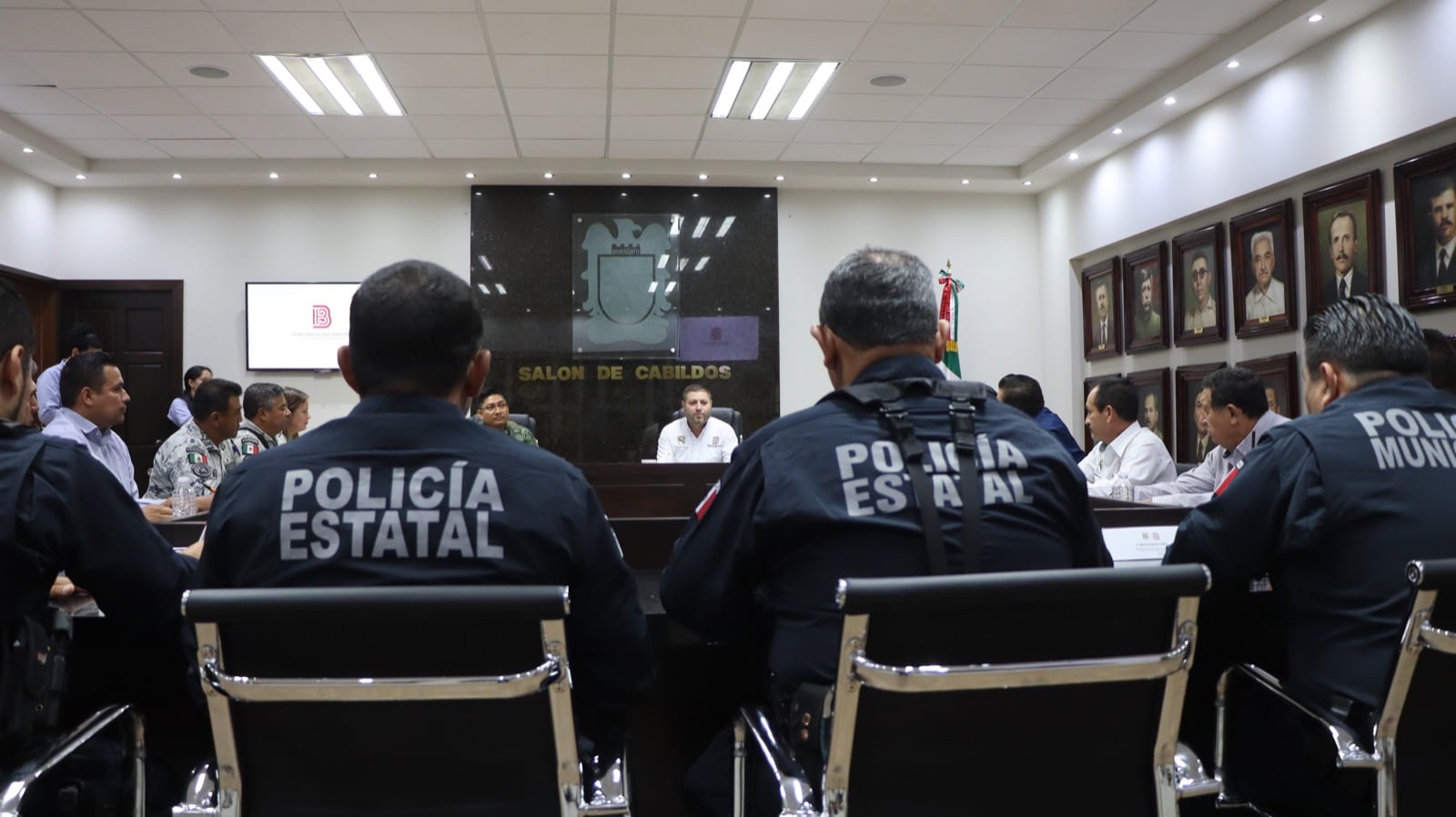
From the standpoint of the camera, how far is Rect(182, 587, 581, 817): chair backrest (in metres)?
1.01

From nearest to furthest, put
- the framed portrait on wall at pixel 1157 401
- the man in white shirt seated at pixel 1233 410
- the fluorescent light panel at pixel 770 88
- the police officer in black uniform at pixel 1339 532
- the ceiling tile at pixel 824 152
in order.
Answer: the police officer in black uniform at pixel 1339 532 < the man in white shirt seated at pixel 1233 410 < the fluorescent light panel at pixel 770 88 < the framed portrait on wall at pixel 1157 401 < the ceiling tile at pixel 824 152

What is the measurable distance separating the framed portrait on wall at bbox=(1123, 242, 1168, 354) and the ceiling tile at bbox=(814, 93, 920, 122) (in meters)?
2.10

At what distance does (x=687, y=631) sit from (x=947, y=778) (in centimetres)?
60

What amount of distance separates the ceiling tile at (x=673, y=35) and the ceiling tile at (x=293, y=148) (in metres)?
3.04

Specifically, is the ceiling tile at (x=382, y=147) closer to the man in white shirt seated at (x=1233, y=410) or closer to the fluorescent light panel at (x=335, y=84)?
the fluorescent light panel at (x=335, y=84)

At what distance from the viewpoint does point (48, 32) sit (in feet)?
18.4

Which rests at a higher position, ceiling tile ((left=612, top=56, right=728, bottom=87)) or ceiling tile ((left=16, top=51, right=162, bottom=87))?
ceiling tile ((left=16, top=51, right=162, bottom=87))

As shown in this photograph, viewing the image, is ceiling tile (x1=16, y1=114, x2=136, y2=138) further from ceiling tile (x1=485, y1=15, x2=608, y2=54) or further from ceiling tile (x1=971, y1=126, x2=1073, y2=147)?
ceiling tile (x1=971, y1=126, x2=1073, y2=147)

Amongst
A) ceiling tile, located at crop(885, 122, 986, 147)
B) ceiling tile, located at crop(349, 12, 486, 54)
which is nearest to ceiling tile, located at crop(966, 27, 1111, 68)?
ceiling tile, located at crop(885, 122, 986, 147)

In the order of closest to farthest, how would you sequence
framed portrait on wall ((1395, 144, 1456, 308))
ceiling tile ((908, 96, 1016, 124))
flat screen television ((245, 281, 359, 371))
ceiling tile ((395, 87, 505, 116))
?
framed portrait on wall ((1395, 144, 1456, 308)) → ceiling tile ((395, 87, 505, 116)) → ceiling tile ((908, 96, 1016, 124)) → flat screen television ((245, 281, 359, 371))

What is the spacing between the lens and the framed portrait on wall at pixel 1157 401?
292 inches

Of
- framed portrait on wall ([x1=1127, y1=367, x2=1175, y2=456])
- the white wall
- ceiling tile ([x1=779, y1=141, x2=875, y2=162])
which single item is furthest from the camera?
ceiling tile ([x1=779, y1=141, x2=875, y2=162])

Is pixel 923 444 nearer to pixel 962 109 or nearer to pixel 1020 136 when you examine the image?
pixel 962 109

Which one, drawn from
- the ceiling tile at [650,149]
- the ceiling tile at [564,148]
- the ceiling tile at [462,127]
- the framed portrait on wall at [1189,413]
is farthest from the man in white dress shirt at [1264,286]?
the ceiling tile at [462,127]
